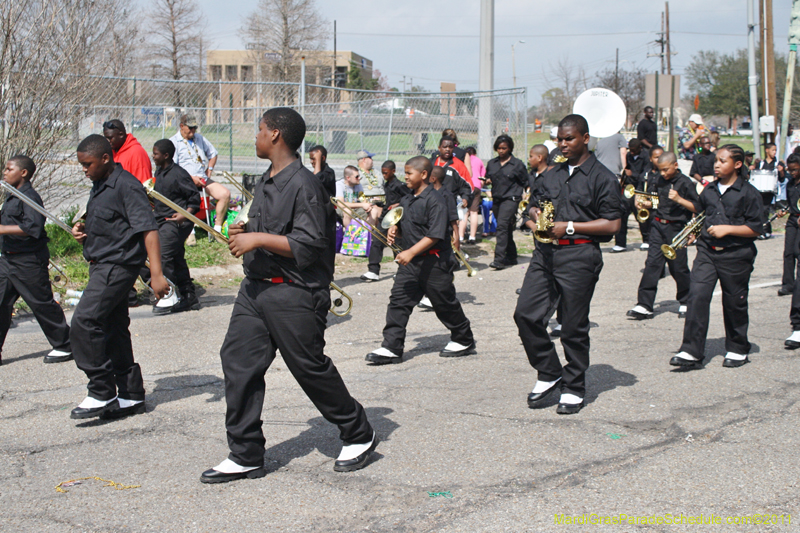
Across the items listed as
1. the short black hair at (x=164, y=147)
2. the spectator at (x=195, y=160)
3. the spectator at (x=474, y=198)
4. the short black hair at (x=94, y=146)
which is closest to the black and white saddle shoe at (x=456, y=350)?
the short black hair at (x=94, y=146)

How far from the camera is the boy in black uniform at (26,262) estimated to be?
239 inches

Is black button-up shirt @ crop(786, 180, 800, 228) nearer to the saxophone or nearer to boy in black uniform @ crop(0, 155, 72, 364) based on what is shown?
the saxophone

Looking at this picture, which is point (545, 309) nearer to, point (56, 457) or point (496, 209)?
point (56, 457)

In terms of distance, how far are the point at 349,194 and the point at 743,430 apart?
737 centimetres

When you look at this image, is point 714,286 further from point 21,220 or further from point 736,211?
point 21,220

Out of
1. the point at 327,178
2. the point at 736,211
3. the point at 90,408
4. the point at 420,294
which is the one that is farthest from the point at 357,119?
the point at 90,408

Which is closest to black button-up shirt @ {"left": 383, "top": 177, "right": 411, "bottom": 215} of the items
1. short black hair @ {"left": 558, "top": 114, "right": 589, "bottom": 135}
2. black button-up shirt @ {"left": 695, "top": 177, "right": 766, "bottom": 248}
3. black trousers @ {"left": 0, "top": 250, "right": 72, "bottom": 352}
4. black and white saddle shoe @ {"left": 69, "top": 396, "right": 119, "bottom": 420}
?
black button-up shirt @ {"left": 695, "top": 177, "right": 766, "bottom": 248}

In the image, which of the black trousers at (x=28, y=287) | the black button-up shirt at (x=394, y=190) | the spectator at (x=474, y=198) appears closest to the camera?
the black trousers at (x=28, y=287)

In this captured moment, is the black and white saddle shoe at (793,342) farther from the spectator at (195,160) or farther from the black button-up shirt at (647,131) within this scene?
the black button-up shirt at (647,131)

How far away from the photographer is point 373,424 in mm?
4852

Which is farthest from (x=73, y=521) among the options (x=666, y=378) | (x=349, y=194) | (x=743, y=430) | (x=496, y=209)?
(x=496, y=209)

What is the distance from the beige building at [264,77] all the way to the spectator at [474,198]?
3.87m

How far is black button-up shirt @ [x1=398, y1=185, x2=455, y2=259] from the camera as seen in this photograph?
6.34 metres

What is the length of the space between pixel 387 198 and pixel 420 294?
363cm
